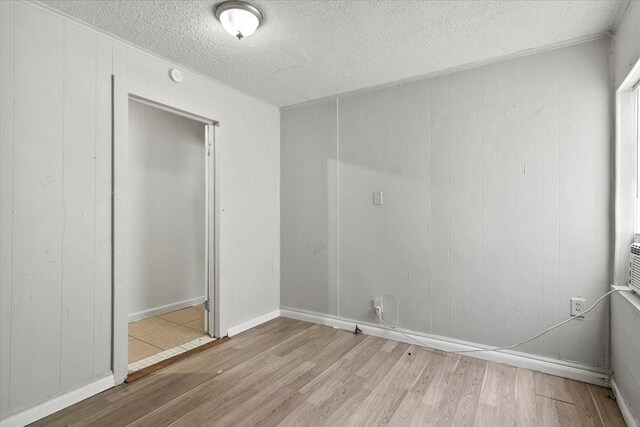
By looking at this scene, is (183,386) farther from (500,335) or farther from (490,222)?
(490,222)

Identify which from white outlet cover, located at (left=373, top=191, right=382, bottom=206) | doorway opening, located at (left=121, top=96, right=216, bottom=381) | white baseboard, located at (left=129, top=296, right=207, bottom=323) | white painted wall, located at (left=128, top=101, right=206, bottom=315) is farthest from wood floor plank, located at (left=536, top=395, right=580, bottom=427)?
white baseboard, located at (left=129, top=296, right=207, bottom=323)

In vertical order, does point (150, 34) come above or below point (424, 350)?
above

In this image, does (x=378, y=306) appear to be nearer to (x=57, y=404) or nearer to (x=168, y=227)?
(x=57, y=404)

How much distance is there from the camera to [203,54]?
2434mm

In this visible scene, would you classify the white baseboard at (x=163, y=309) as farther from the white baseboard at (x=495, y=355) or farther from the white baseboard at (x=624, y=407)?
the white baseboard at (x=624, y=407)

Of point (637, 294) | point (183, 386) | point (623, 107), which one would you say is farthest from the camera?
point (183, 386)

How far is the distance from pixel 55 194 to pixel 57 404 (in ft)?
4.00

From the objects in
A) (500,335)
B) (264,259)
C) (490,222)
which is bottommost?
(500,335)

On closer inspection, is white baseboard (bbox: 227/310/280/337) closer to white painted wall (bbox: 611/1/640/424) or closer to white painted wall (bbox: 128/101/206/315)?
white painted wall (bbox: 128/101/206/315)

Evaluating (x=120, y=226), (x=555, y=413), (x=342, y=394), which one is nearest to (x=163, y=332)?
(x=120, y=226)

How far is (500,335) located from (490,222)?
0.86m

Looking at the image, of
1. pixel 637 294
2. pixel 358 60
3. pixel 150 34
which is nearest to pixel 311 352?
pixel 637 294

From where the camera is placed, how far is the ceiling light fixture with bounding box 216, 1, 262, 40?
183cm

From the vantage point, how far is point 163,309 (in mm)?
3727
